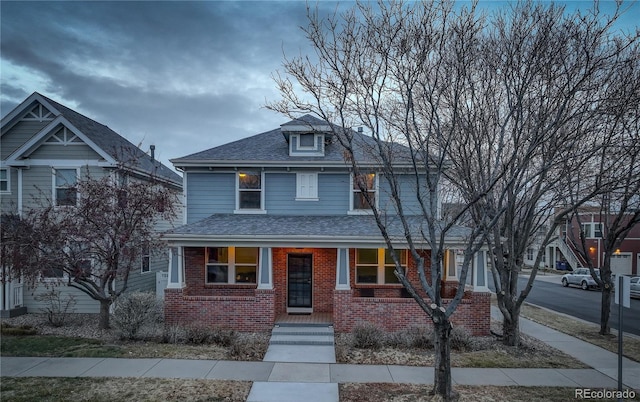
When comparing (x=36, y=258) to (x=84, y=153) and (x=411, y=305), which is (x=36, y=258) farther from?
(x=411, y=305)

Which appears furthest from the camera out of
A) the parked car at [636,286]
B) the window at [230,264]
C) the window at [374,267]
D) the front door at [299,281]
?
the parked car at [636,286]

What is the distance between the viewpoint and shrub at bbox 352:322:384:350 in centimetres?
962

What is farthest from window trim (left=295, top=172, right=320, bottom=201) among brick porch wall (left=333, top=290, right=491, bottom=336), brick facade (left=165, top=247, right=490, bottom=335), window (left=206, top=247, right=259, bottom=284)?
brick porch wall (left=333, top=290, right=491, bottom=336)

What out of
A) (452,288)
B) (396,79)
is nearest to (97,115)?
(396,79)

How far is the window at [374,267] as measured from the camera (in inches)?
526

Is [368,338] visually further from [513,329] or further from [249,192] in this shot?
[249,192]

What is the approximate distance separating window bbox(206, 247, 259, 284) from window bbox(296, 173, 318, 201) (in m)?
2.79

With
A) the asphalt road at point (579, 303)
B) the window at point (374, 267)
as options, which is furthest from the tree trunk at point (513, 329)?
the asphalt road at point (579, 303)

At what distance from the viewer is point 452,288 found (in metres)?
13.3

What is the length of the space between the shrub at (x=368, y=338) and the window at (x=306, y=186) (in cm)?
573

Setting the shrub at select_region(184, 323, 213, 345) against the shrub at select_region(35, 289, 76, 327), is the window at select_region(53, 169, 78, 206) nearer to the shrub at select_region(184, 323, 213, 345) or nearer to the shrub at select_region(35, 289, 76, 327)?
the shrub at select_region(35, 289, 76, 327)

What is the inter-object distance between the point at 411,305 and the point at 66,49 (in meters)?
Result: 15.0

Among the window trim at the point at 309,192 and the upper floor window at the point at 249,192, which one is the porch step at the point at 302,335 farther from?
the upper floor window at the point at 249,192

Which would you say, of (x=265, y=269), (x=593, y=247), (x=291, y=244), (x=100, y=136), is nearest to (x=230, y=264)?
(x=265, y=269)
